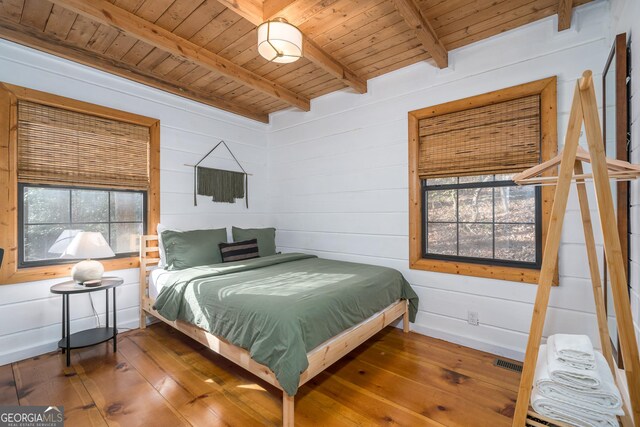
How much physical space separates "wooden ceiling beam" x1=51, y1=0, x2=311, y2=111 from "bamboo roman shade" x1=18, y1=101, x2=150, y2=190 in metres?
1.03

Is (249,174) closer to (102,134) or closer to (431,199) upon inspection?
(102,134)

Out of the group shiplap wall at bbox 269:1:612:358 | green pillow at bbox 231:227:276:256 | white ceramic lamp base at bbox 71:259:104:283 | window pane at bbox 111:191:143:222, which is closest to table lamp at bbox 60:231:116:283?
white ceramic lamp base at bbox 71:259:104:283

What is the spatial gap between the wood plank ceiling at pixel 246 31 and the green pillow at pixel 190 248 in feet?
5.42

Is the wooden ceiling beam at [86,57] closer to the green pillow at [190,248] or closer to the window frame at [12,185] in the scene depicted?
the window frame at [12,185]

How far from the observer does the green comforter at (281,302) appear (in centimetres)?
164

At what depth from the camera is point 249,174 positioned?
13.7 feet

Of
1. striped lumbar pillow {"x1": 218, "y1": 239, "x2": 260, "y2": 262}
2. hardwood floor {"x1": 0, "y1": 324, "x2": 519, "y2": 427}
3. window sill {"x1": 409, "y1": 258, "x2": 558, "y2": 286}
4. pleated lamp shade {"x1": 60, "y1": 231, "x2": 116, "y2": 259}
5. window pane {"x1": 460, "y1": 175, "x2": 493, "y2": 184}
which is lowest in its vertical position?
hardwood floor {"x1": 0, "y1": 324, "x2": 519, "y2": 427}

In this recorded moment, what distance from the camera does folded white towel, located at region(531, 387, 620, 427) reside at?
1.07 metres

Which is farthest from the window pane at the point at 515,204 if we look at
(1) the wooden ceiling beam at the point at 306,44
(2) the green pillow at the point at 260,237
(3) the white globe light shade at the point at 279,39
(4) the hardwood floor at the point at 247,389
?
(2) the green pillow at the point at 260,237

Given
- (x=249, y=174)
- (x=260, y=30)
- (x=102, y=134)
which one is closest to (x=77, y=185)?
(x=102, y=134)

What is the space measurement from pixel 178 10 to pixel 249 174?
222 cm

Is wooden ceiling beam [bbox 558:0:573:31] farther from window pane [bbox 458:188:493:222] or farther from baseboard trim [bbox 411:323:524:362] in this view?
baseboard trim [bbox 411:323:524:362]

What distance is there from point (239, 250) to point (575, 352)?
2.90m

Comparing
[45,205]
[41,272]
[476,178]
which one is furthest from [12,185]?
[476,178]
